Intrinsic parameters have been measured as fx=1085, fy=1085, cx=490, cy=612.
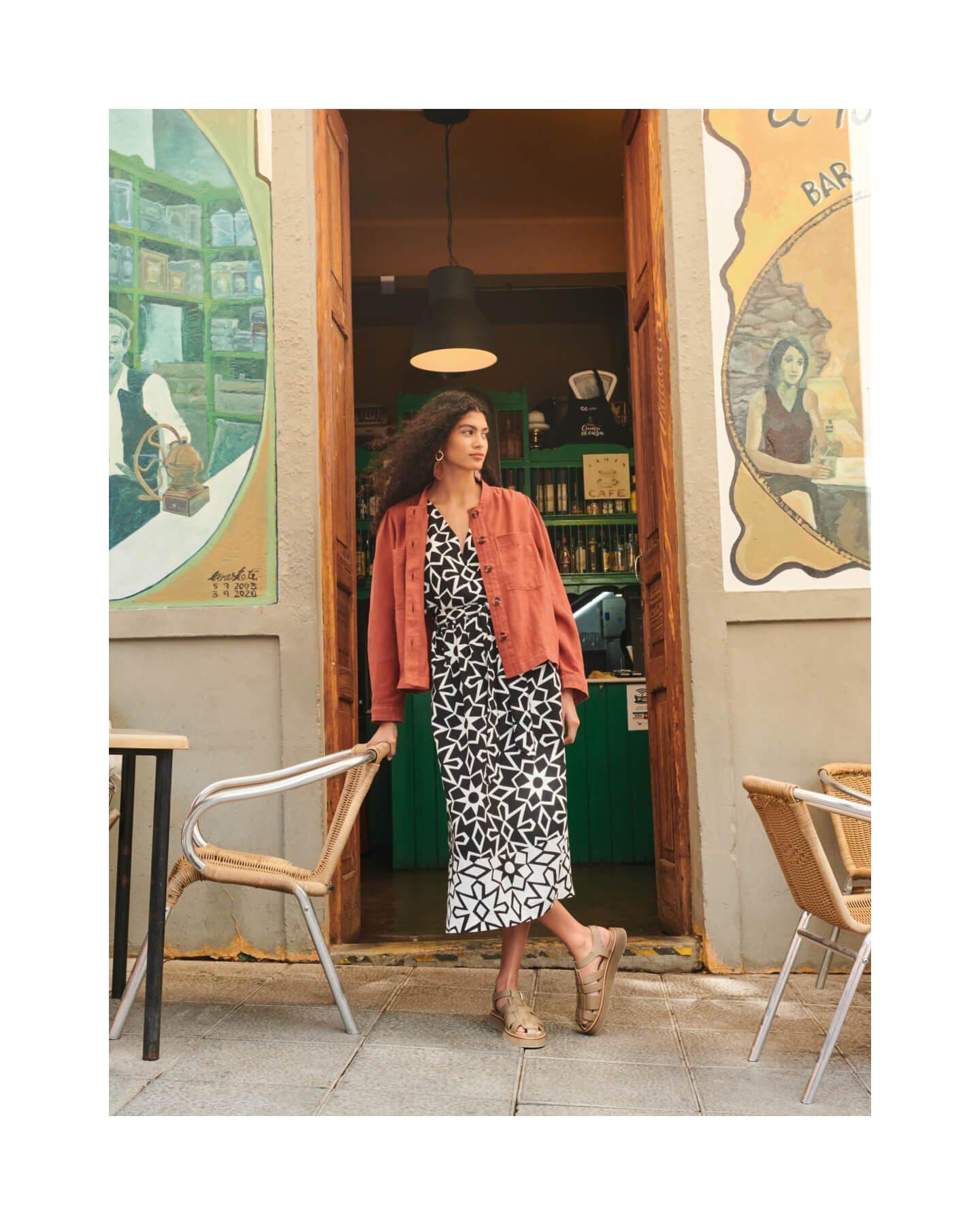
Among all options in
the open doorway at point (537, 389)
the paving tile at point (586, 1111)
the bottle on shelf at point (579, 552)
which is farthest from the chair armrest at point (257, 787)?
the bottle on shelf at point (579, 552)

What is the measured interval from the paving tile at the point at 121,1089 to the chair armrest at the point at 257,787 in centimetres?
53

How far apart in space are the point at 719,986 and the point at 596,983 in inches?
31.5

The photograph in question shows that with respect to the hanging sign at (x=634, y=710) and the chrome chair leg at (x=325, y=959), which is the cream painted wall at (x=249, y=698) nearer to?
the chrome chair leg at (x=325, y=959)

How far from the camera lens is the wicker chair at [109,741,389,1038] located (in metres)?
2.88

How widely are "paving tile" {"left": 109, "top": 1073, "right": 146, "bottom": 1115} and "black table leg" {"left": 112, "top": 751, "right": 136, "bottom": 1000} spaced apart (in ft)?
2.09

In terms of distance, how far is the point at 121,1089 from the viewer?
254cm

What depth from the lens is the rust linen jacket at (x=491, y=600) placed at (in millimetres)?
3121

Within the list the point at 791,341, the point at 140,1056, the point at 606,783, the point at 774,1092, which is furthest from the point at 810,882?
the point at 606,783

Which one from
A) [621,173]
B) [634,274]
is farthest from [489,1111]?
[621,173]

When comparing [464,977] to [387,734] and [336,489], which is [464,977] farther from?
[336,489]

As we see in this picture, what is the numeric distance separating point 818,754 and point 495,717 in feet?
Result: 4.53

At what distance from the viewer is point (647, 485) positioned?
4406 mm

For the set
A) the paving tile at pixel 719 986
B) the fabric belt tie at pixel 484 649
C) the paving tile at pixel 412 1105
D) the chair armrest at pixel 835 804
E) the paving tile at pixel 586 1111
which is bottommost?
the paving tile at pixel 719 986
